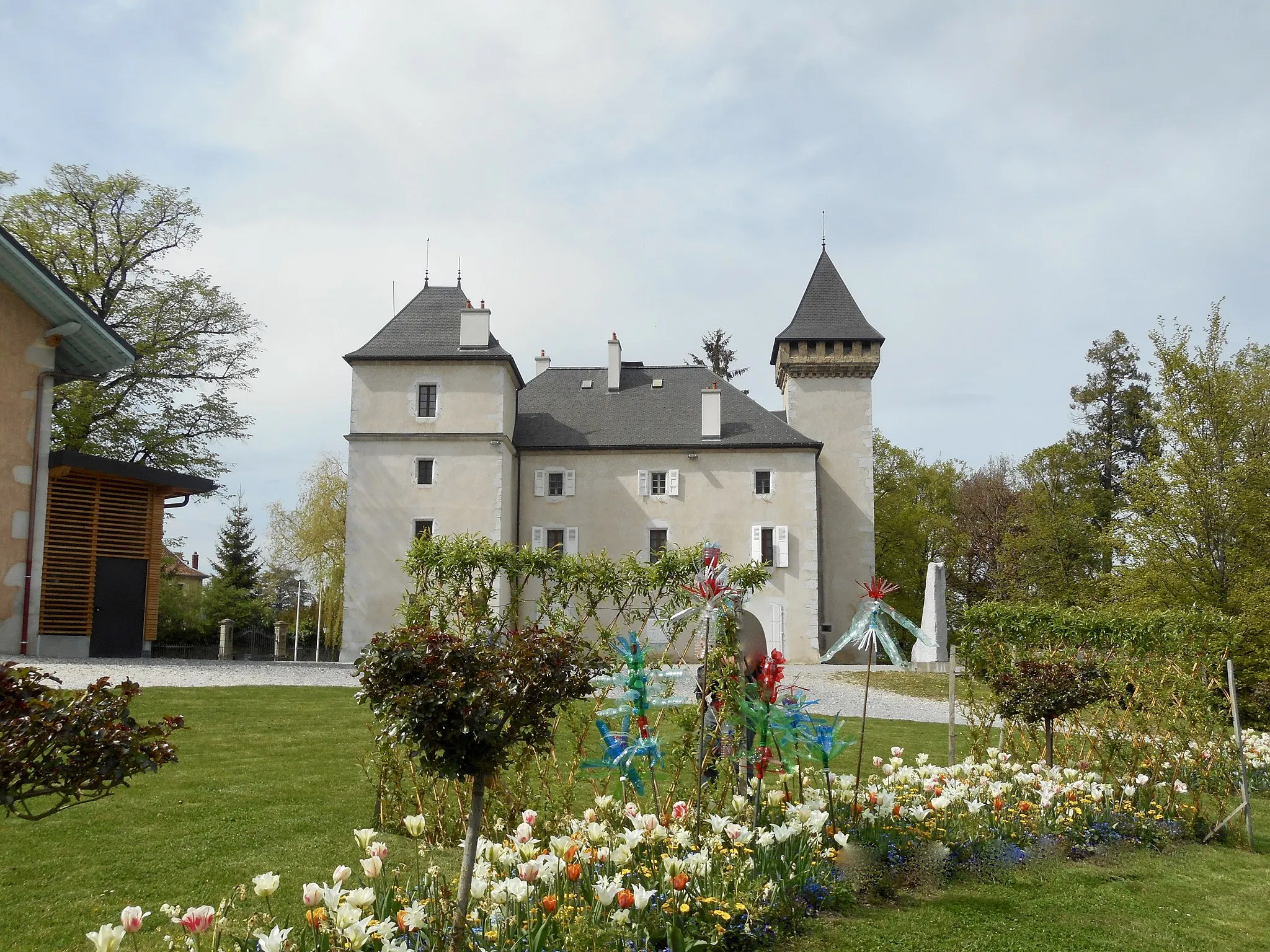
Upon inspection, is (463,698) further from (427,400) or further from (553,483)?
(553,483)

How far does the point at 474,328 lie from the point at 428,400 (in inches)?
110

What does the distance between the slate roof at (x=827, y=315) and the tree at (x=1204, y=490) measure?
48.7 ft

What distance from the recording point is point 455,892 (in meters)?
4.71

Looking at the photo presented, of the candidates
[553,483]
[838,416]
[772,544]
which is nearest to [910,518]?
[838,416]

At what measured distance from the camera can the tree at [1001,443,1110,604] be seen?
36094 mm

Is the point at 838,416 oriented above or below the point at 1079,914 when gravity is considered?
above

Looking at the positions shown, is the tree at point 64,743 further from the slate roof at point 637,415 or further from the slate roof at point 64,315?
the slate roof at point 637,415

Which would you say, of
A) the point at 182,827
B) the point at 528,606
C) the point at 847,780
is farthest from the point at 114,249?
the point at 847,780

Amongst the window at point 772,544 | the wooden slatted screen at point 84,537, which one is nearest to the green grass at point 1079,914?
the wooden slatted screen at point 84,537

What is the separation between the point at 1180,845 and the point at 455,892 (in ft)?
22.7

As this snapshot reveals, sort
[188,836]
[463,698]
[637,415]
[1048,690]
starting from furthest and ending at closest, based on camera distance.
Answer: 1. [637,415]
2. [1048,690]
3. [188,836]
4. [463,698]

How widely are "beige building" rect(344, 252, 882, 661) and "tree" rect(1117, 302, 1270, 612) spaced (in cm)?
1304

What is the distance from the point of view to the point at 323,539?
3697 centimetres

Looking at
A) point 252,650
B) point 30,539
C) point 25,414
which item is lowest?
point 252,650
